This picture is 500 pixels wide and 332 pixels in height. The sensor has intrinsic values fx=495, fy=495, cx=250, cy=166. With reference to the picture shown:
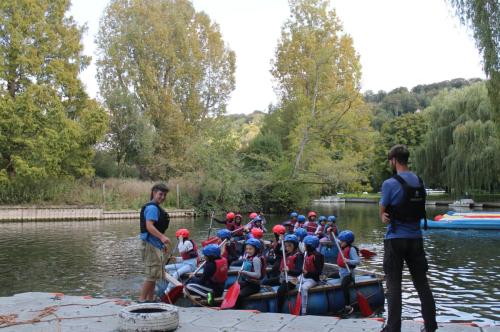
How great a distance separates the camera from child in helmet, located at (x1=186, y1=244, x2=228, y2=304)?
8289 mm

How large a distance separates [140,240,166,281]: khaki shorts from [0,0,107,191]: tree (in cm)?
2243

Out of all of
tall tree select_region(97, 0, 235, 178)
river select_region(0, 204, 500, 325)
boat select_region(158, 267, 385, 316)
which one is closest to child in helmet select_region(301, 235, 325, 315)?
boat select_region(158, 267, 385, 316)

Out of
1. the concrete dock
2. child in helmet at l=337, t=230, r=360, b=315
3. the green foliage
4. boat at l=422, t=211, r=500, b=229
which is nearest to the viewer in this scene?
the concrete dock

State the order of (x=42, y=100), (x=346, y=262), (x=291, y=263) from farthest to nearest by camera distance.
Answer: (x=42, y=100)
(x=291, y=263)
(x=346, y=262)

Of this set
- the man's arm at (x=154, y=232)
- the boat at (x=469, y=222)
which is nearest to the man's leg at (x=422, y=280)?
the man's arm at (x=154, y=232)

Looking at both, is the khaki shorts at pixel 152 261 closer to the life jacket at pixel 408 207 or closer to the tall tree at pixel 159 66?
the life jacket at pixel 408 207

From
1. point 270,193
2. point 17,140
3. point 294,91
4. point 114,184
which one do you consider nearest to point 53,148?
point 17,140

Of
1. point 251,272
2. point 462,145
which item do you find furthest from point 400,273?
point 462,145

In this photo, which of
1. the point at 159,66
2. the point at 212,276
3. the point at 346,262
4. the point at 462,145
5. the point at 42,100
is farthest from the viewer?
the point at 159,66

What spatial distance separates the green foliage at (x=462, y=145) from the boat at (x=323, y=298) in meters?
24.2

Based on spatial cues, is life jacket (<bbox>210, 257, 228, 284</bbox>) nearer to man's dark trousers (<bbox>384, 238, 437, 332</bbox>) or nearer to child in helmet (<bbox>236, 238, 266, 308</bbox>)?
child in helmet (<bbox>236, 238, 266, 308</bbox>)

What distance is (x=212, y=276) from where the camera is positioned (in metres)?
8.35

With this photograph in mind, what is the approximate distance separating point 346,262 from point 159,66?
3483cm

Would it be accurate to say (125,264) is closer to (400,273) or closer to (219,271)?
(219,271)
